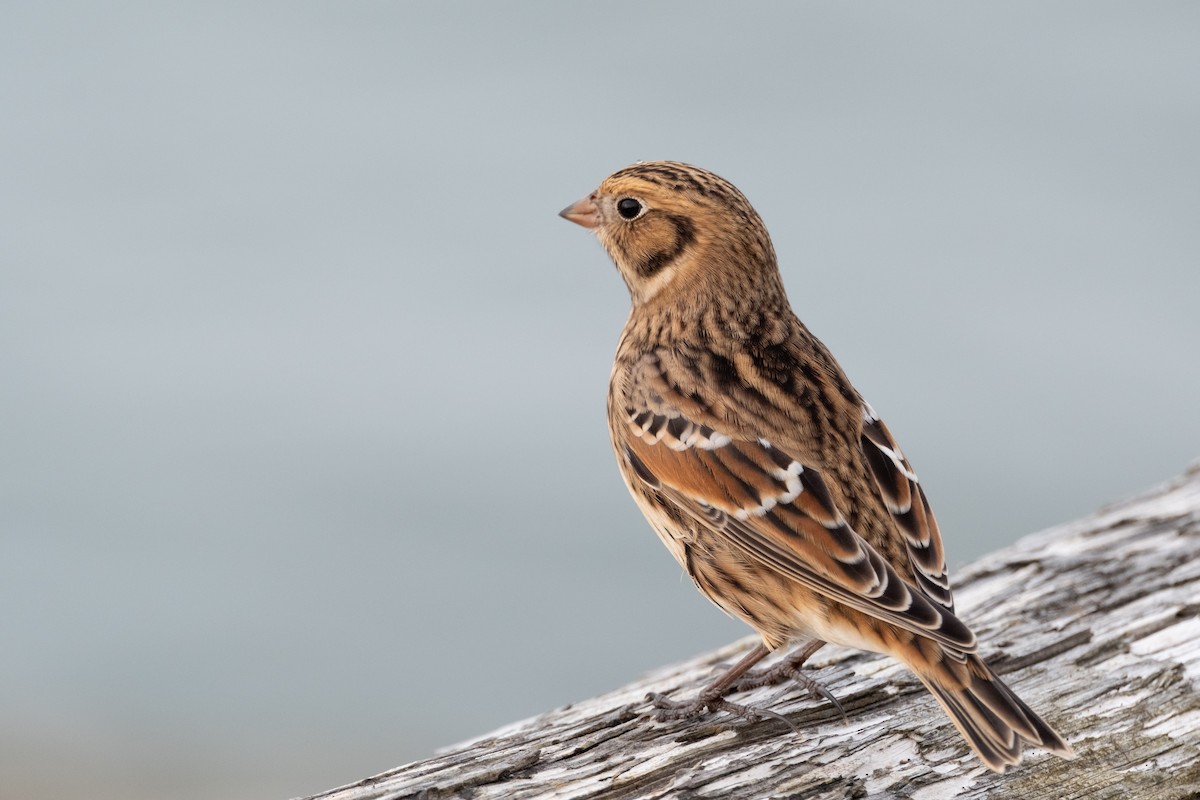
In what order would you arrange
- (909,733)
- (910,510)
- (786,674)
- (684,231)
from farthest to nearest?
(684,231) < (786,674) < (910,510) < (909,733)

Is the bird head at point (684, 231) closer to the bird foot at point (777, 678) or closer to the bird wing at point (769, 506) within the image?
the bird wing at point (769, 506)

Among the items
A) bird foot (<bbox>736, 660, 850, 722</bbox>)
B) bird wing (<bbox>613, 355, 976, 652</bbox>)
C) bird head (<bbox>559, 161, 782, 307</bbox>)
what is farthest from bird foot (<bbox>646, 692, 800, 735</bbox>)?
bird head (<bbox>559, 161, 782, 307</bbox>)

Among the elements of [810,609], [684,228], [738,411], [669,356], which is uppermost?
[684,228]

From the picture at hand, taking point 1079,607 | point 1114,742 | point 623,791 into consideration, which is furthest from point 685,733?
point 1079,607

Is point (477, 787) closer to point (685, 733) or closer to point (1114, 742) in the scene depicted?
point (685, 733)

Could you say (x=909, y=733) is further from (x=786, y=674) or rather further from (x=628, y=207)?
(x=628, y=207)

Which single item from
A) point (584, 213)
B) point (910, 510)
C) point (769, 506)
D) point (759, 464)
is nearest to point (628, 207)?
point (584, 213)

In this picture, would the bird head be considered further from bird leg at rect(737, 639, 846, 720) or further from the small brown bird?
bird leg at rect(737, 639, 846, 720)
